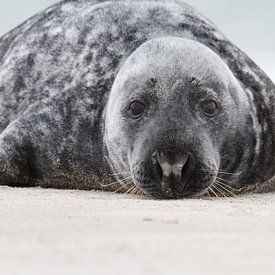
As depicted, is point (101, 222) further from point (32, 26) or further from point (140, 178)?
point (32, 26)

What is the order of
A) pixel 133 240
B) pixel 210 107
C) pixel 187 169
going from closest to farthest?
pixel 133 240, pixel 187 169, pixel 210 107

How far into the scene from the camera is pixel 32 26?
861cm

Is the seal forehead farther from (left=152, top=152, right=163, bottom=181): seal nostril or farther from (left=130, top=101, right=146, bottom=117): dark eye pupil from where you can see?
(left=152, top=152, right=163, bottom=181): seal nostril

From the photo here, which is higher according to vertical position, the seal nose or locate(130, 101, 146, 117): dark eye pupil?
locate(130, 101, 146, 117): dark eye pupil

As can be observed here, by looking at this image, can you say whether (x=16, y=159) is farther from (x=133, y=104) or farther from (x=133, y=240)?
(x=133, y=240)

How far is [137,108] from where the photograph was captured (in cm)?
631

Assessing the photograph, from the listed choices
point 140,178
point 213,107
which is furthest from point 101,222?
point 213,107

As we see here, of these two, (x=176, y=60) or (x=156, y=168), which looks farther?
(x=176, y=60)

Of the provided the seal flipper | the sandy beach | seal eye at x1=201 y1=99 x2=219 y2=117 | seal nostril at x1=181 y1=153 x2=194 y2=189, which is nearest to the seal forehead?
seal eye at x1=201 y1=99 x2=219 y2=117

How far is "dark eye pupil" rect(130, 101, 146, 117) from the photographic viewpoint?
6.27 meters

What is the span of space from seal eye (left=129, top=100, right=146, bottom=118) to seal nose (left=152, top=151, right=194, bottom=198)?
2.21ft

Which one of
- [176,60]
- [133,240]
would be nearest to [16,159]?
[176,60]

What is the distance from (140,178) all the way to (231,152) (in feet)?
3.72

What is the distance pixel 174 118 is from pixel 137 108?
50 centimetres
